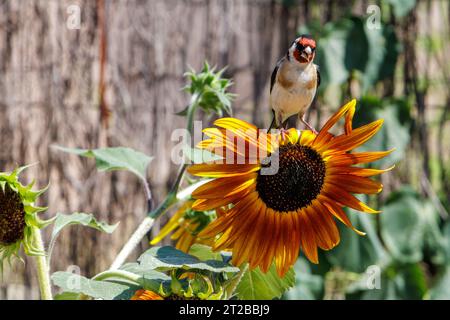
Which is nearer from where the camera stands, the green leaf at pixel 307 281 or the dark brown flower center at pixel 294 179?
the dark brown flower center at pixel 294 179

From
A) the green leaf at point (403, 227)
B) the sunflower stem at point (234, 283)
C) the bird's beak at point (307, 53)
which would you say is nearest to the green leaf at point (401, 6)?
the green leaf at point (403, 227)

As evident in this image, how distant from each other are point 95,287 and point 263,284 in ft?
0.52

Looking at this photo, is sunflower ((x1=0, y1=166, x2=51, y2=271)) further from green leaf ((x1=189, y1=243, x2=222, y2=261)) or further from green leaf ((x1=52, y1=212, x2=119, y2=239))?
green leaf ((x1=189, y1=243, x2=222, y2=261))

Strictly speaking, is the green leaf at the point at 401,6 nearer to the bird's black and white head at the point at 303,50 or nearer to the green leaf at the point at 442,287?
the green leaf at the point at 442,287

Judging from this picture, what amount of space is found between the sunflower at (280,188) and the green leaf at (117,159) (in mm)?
132

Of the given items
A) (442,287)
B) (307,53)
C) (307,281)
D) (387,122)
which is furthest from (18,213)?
(442,287)

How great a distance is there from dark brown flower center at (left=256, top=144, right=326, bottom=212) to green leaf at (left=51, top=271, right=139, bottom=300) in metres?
0.13

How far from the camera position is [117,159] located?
67cm

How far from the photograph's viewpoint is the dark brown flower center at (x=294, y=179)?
1.85ft

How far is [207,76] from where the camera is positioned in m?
0.67

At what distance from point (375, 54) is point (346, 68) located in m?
0.12

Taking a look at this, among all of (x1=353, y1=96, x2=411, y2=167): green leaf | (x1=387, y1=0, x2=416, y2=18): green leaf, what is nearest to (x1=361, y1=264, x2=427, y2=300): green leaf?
(x1=353, y1=96, x2=411, y2=167): green leaf
